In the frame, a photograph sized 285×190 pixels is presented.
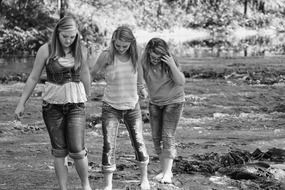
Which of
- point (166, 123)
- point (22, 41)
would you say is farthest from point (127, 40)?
point (22, 41)

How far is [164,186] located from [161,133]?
57 cm

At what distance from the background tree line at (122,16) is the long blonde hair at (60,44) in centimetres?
1994

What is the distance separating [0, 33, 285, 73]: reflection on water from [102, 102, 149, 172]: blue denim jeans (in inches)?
502

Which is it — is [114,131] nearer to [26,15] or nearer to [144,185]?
[144,185]

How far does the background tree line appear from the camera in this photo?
25328mm

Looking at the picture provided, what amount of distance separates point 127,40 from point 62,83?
667 mm

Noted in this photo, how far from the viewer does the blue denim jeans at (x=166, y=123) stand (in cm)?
511

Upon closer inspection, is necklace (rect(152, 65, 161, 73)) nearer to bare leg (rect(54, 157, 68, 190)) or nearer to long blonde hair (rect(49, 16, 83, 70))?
long blonde hair (rect(49, 16, 83, 70))

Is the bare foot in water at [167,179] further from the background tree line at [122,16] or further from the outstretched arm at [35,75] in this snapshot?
the background tree line at [122,16]

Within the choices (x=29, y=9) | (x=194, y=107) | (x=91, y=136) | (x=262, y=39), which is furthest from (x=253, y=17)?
(x=91, y=136)

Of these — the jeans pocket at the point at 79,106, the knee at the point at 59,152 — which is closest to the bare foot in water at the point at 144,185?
the knee at the point at 59,152

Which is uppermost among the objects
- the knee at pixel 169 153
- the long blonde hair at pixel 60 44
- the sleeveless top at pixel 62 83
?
the long blonde hair at pixel 60 44

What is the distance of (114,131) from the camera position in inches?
183

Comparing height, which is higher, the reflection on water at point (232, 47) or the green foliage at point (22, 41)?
the green foliage at point (22, 41)
